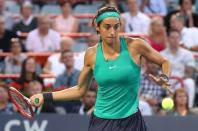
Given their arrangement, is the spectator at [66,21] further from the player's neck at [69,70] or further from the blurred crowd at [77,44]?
the player's neck at [69,70]

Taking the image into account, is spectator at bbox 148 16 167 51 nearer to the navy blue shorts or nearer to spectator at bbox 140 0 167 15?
spectator at bbox 140 0 167 15

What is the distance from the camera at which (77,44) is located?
12.4m

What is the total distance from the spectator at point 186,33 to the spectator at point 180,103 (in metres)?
2.23

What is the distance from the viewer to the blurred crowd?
10.3 meters

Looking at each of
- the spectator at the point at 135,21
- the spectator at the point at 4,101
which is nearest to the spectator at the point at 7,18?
the spectator at the point at 135,21

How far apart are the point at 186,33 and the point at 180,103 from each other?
255 centimetres

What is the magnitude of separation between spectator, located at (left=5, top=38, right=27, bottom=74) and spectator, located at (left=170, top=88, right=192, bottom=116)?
278 centimetres

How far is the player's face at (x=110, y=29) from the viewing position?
616cm

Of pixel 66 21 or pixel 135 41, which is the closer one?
pixel 135 41

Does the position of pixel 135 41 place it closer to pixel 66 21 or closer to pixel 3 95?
pixel 3 95

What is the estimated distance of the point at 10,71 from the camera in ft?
38.0

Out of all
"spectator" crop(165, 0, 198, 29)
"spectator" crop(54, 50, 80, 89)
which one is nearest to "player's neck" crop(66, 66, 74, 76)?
"spectator" crop(54, 50, 80, 89)

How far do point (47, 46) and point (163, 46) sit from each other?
1.98 m

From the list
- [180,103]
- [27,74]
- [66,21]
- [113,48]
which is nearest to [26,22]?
[66,21]
